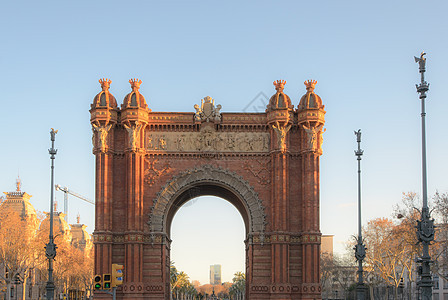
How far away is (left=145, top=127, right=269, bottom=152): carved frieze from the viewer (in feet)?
160

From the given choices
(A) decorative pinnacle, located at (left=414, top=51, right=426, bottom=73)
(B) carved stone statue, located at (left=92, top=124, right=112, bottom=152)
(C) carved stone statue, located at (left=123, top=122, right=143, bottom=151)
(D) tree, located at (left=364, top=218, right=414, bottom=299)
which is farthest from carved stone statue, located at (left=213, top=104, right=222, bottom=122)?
(D) tree, located at (left=364, top=218, right=414, bottom=299)

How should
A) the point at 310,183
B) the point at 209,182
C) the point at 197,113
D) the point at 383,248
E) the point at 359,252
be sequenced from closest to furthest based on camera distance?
the point at 359,252
the point at 310,183
the point at 209,182
the point at 197,113
the point at 383,248

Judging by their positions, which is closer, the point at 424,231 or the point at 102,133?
the point at 424,231

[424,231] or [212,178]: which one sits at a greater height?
[212,178]

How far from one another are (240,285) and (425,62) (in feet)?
466

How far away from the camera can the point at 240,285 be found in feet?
542

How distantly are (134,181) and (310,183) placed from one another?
44.3 feet

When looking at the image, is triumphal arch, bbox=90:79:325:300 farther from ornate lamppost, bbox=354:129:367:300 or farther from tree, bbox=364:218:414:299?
tree, bbox=364:218:414:299

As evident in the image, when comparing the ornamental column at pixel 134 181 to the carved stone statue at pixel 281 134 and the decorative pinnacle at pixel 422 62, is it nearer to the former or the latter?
the carved stone statue at pixel 281 134

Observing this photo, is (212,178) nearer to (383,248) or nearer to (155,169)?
(155,169)

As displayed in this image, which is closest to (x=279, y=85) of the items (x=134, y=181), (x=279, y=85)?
(x=279, y=85)

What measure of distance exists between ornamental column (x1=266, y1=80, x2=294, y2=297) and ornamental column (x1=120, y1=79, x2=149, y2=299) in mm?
9934

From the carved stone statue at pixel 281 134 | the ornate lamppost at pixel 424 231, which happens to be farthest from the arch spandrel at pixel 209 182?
the ornate lamppost at pixel 424 231

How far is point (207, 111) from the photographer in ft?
161
